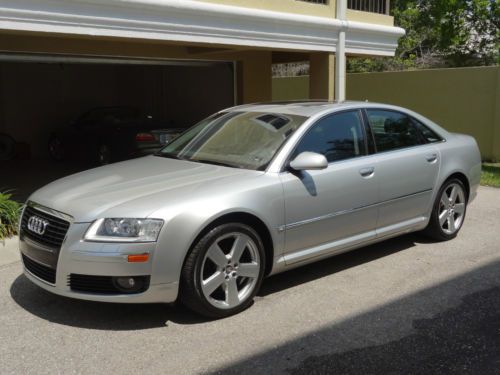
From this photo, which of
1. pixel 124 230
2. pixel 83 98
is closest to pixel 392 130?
pixel 124 230

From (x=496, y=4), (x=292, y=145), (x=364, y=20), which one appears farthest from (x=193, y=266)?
(x=496, y=4)

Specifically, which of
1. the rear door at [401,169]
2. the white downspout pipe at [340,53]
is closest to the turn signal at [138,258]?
the rear door at [401,169]

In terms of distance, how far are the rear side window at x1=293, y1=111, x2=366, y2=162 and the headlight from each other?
145cm

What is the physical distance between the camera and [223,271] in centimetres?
422

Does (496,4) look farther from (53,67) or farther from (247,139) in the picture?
(247,139)

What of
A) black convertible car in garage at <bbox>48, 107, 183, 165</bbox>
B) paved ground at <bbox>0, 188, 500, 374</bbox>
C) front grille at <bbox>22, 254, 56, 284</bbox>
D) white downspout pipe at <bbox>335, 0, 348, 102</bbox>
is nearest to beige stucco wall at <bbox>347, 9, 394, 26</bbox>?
white downspout pipe at <bbox>335, 0, 348, 102</bbox>

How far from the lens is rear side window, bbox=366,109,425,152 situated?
5520 millimetres

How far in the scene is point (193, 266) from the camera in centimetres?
401

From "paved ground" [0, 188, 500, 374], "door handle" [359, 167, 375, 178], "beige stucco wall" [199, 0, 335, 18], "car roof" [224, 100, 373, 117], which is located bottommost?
"paved ground" [0, 188, 500, 374]

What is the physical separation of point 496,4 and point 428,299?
1337 centimetres

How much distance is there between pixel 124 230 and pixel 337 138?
220 cm

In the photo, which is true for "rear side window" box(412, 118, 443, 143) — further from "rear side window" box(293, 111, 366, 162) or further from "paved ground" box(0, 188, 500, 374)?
"paved ground" box(0, 188, 500, 374)

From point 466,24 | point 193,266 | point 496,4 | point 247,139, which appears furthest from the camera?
point 466,24

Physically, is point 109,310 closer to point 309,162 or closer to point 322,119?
point 309,162
